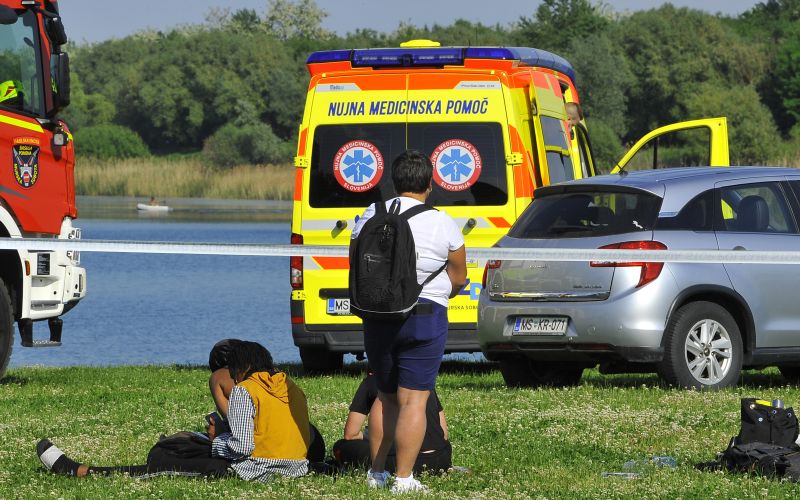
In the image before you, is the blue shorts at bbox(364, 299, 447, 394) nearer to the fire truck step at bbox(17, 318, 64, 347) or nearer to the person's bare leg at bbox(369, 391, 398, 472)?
the person's bare leg at bbox(369, 391, 398, 472)

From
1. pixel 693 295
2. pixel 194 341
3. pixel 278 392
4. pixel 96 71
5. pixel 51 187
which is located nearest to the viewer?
pixel 278 392

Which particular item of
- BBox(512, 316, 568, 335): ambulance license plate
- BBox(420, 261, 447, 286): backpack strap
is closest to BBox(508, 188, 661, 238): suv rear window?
BBox(512, 316, 568, 335): ambulance license plate

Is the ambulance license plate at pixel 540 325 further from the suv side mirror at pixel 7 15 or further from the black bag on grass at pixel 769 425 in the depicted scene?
the suv side mirror at pixel 7 15

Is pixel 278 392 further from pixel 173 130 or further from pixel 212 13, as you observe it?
pixel 212 13

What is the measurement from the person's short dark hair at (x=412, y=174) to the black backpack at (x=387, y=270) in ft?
0.54

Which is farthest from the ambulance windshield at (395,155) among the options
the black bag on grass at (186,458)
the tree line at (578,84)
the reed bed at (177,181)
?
the tree line at (578,84)

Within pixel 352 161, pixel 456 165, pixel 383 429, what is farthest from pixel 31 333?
pixel 383 429

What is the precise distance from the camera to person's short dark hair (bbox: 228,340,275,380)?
7.87 m

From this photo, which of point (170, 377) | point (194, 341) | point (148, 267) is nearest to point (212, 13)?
point (148, 267)

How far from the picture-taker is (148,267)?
44.6m

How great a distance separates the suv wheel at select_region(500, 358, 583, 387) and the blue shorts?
500cm

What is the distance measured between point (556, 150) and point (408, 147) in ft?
5.18

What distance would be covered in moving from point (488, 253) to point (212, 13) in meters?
150

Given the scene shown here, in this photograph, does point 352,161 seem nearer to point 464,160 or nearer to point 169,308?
point 464,160
